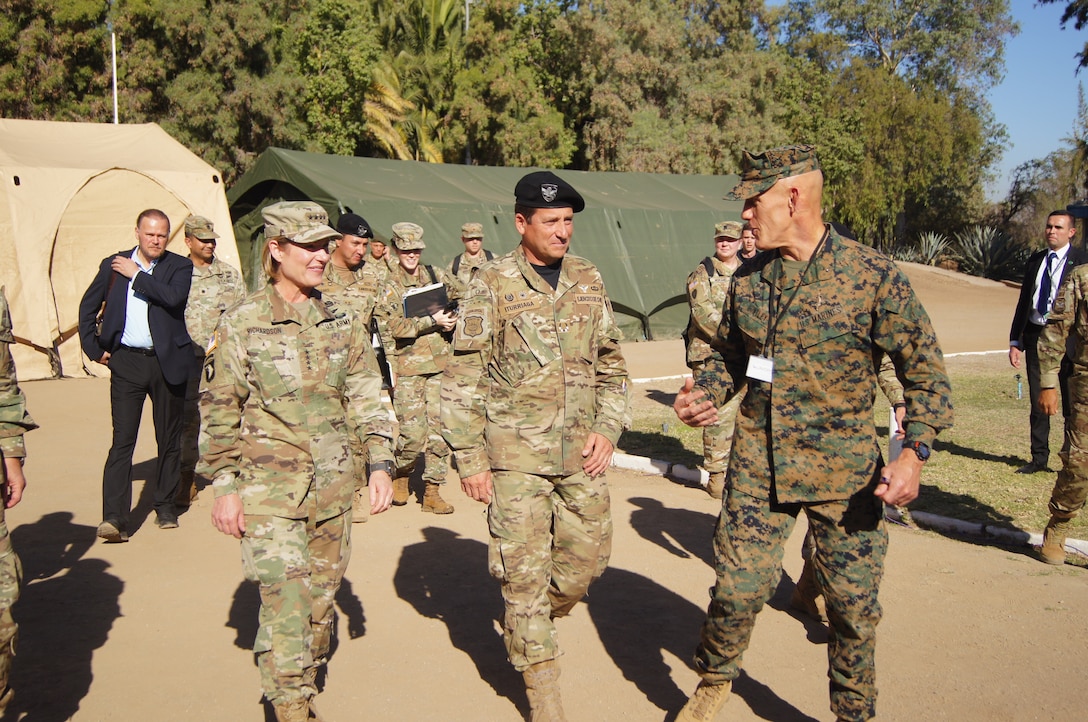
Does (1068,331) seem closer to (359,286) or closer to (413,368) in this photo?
(413,368)

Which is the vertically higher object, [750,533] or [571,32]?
[571,32]

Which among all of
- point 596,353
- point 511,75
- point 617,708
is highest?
point 511,75

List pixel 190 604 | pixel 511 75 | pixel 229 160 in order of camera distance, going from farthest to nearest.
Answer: pixel 511 75 → pixel 229 160 → pixel 190 604

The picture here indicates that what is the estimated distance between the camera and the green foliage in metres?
34.9

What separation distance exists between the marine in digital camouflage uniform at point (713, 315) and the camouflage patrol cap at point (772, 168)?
12.9 feet

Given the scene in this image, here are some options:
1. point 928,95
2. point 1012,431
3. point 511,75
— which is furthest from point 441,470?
point 928,95

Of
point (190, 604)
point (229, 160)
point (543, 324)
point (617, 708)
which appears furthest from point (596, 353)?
point (229, 160)

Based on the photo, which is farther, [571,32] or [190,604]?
[571,32]

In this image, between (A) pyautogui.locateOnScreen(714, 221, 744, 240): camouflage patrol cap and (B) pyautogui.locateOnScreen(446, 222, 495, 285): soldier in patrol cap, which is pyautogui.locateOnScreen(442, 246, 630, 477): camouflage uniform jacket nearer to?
(A) pyautogui.locateOnScreen(714, 221, 744, 240): camouflage patrol cap

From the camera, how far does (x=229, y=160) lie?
3148cm

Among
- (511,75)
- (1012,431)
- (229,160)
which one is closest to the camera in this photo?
(1012,431)

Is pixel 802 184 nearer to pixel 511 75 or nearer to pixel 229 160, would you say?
pixel 229 160

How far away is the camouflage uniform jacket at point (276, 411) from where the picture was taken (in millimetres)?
4082

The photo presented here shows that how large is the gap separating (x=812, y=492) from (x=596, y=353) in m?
1.25
